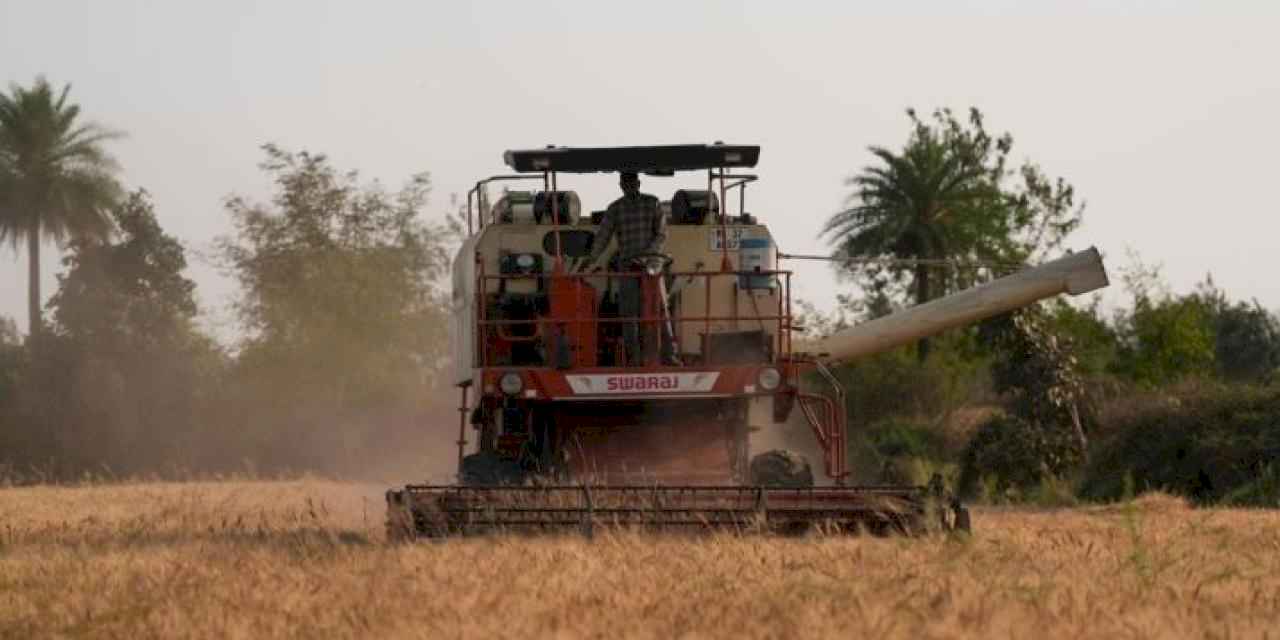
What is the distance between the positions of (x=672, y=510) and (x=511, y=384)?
9.30 feet

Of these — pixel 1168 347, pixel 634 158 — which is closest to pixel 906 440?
pixel 1168 347

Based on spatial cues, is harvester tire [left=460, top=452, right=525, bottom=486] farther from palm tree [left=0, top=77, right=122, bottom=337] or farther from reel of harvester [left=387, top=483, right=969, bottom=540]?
palm tree [left=0, top=77, right=122, bottom=337]

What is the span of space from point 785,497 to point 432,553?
3.26 m

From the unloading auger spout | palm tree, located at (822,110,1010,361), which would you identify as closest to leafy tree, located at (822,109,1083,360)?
palm tree, located at (822,110,1010,361)

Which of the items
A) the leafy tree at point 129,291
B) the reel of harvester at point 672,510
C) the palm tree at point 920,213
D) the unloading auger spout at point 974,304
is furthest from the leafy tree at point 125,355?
the reel of harvester at point 672,510

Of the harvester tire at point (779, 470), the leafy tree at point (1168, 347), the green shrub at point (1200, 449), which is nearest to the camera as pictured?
the harvester tire at point (779, 470)

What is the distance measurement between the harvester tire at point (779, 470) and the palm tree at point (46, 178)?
5812 cm

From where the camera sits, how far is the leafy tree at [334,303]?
6066 centimetres

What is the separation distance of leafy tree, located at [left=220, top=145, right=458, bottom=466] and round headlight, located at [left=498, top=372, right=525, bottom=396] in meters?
39.4

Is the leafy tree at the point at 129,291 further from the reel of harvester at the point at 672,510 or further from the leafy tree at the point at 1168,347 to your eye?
the reel of harvester at the point at 672,510

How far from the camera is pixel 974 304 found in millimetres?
23516

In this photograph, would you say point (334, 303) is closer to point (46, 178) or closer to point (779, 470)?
point (46, 178)

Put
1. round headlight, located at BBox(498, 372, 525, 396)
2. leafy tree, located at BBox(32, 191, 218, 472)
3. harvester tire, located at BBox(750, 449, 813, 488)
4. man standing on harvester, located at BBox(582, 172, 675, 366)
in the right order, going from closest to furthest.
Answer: round headlight, located at BBox(498, 372, 525, 396) → harvester tire, located at BBox(750, 449, 813, 488) → man standing on harvester, located at BBox(582, 172, 675, 366) → leafy tree, located at BBox(32, 191, 218, 472)

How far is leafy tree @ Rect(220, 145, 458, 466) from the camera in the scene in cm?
6066
